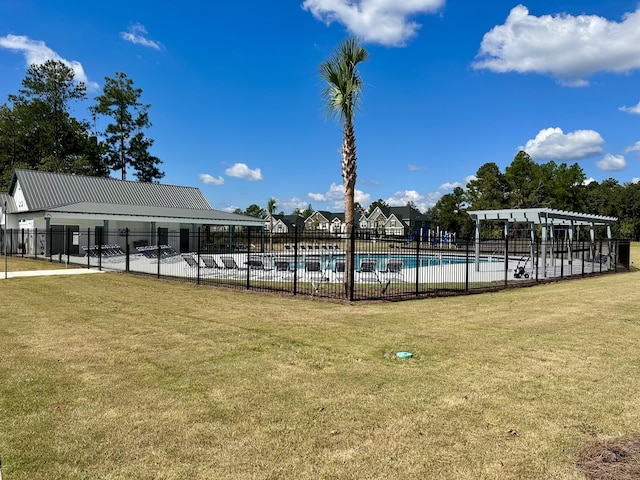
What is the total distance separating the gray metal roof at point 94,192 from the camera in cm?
3169

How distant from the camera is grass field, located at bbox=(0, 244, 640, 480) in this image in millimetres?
3354

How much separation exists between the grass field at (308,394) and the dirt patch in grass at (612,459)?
104 mm

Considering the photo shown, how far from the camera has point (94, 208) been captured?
30.6 meters

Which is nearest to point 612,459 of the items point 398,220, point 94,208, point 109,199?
point 94,208

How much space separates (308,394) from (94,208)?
30614 millimetres

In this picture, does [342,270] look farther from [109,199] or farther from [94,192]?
[94,192]

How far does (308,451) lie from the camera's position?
11.5 feet

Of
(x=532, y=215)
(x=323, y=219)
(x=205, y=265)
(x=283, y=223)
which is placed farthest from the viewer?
(x=323, y=219)

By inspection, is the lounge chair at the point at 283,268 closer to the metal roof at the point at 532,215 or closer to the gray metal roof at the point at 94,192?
the metal roof at the point at 532,215

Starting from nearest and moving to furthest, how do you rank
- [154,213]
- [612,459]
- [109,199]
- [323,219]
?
1. [612,459]
2. [154,213]
3. [109,199]
4. [323,219]

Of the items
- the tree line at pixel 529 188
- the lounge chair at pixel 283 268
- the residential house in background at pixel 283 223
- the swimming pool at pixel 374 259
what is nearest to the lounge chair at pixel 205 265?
the lounge chair at pixel 283 268

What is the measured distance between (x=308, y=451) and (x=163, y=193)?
41.7 meters

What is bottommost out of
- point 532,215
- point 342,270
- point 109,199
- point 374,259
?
point 342,270

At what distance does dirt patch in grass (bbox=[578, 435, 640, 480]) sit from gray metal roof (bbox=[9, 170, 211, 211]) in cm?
3268
